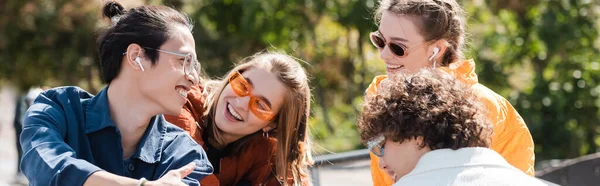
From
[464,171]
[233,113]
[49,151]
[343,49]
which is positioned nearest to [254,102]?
[233,113]

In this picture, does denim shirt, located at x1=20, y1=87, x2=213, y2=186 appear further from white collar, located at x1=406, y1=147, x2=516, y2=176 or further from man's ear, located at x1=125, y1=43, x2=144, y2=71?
white collar, located at x1=406, y1=147, x2=516, y2=176

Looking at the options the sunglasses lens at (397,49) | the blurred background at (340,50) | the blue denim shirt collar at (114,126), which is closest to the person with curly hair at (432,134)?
the blue denim shirt collar at (114,126)

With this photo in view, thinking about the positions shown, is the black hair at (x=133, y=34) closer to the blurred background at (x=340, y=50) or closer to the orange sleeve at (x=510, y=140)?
the orange sleeve at (x=510, y=140)

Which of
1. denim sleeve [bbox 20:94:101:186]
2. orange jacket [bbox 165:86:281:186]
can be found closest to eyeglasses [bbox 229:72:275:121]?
orange jacket [bbox 165:86:281:186]

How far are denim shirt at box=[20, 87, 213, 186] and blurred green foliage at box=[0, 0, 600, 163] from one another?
2.80 m

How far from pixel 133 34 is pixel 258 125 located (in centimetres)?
83

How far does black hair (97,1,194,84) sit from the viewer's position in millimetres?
2226

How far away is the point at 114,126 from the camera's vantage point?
2.20 metres

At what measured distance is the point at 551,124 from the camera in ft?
19.5

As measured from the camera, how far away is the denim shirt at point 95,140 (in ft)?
6.90

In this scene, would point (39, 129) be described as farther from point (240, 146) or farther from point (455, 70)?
point (455, 70)

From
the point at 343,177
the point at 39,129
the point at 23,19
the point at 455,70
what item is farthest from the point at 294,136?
the point at 23,19

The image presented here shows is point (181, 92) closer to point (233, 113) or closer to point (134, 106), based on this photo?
point (134, 106)

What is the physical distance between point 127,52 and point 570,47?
15.3 feet
